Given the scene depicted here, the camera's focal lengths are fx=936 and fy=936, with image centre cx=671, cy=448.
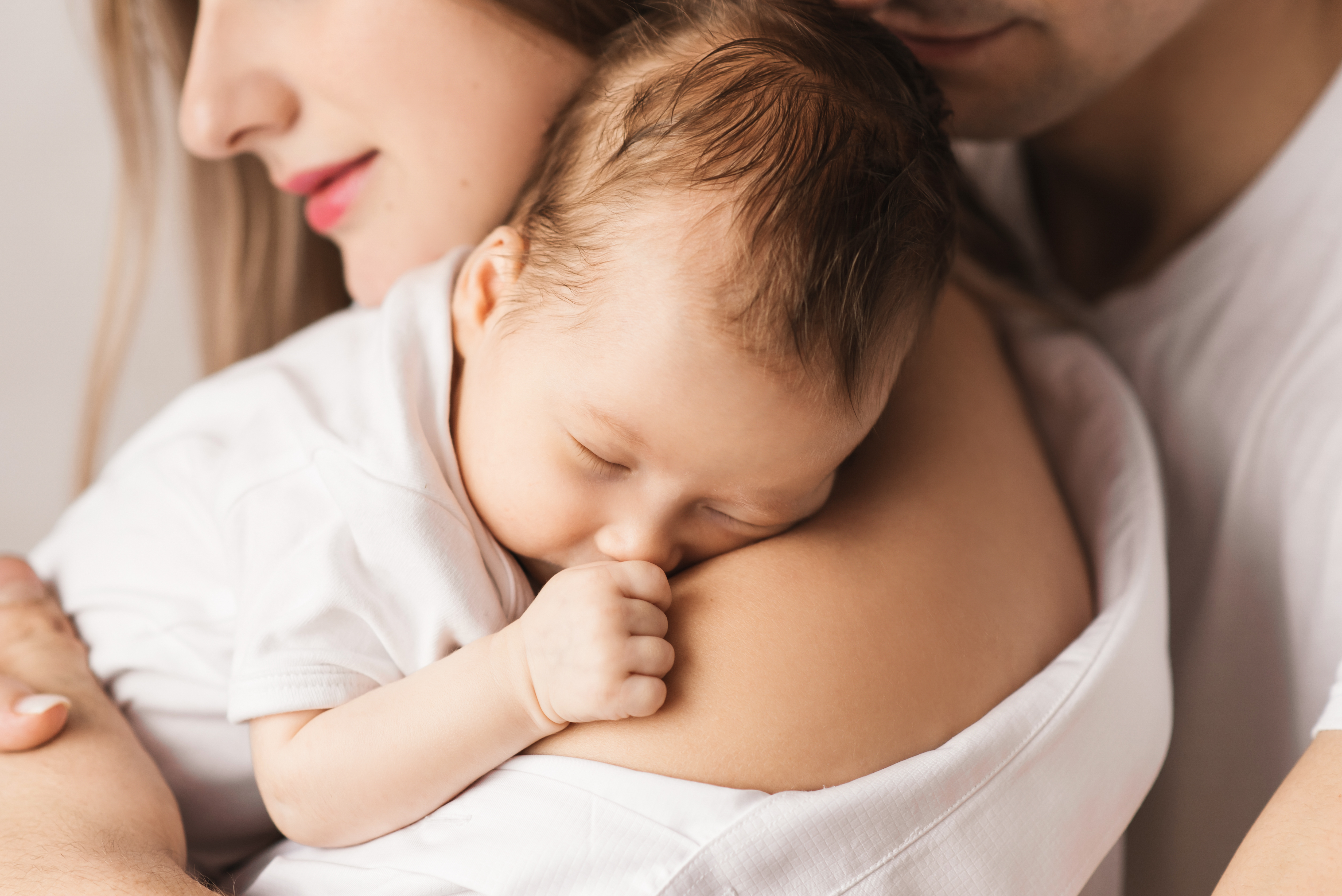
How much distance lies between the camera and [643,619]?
79 cm

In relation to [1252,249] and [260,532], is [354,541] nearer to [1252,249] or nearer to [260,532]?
[260,532]

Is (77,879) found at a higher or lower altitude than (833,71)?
lower

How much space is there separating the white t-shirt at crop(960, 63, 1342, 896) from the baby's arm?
89 cm

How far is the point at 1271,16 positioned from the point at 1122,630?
106 cm

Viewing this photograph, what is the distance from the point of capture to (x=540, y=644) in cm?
78

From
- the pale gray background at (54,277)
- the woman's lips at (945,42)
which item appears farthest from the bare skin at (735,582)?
the pale gray background at (54,277)

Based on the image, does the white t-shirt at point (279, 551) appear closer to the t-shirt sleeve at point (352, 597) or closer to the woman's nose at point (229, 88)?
the t-shirt sleeve at point (352, 597)

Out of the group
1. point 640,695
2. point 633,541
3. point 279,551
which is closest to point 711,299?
point 633,541

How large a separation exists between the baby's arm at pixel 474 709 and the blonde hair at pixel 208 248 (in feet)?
3.64

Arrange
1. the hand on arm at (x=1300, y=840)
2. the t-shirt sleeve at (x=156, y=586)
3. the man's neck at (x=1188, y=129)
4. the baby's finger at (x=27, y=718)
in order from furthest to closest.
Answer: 1. the man's neck at (x=1188, y=129)
2. the t-shirt sleeve at (x=156, y=586)
3. the baby's finger at (x=27, y=718)
4. the hand on arm at (x=1300, y=840)

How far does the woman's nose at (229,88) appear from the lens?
116 centimetres

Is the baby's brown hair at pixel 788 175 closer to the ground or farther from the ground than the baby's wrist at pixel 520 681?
farther from the ground

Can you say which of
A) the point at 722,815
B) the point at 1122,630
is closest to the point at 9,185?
the point at 722,815

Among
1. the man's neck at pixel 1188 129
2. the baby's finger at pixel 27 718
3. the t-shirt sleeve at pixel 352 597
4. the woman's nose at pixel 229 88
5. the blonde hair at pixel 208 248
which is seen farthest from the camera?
the blonde hair at pixel 208 248
